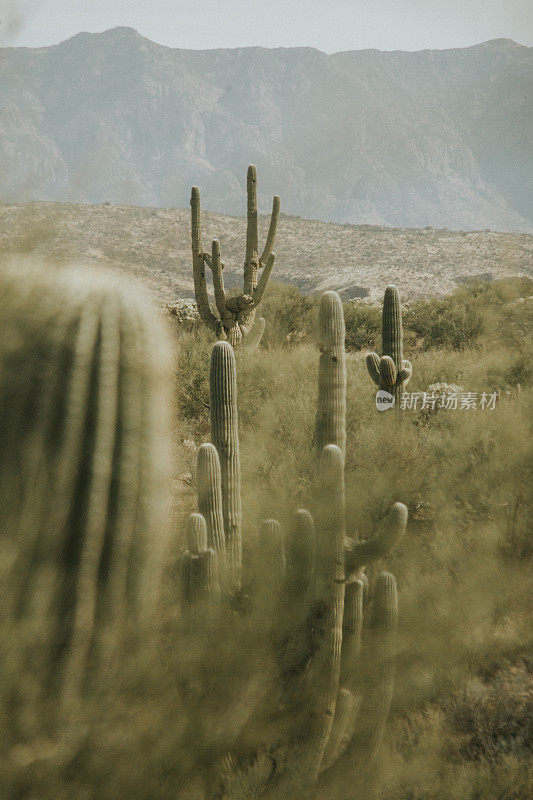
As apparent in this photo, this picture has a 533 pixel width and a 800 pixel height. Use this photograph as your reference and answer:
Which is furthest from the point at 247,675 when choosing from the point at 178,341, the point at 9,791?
the point at 178,341

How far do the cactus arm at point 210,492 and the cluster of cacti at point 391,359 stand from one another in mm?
4688

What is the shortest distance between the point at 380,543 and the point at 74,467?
213 centimetres

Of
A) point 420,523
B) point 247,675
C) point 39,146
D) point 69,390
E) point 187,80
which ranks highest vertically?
point 187,80

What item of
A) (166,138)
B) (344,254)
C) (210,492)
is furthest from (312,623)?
(344,254)

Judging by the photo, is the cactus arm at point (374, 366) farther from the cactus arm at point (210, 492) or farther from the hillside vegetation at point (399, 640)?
the cactus arm at point (210, 492)

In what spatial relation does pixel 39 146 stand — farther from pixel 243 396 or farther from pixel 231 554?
pixel 243 396

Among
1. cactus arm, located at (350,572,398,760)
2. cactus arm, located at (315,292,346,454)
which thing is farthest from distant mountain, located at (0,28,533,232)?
cactus arm, located at (350,572,398,760)

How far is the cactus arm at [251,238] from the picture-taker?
11180 millimetres

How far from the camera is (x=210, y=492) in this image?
3.64m

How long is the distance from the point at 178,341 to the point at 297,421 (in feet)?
16.1

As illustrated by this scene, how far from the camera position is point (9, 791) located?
124cm

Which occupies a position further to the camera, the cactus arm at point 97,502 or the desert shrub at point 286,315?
the desert shrub at point 286,315

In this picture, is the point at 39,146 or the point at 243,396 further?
the point at 243,396

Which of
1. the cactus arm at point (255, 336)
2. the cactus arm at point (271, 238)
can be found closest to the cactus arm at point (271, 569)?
the cactus arm at point (255, 336)
